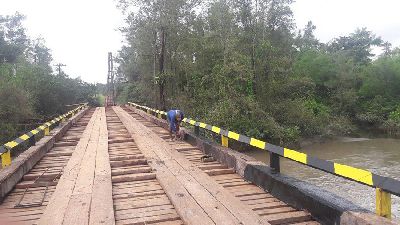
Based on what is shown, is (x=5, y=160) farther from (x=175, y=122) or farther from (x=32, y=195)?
(x=175, y=122)

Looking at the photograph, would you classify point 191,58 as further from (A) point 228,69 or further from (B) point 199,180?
(B) point 199,180

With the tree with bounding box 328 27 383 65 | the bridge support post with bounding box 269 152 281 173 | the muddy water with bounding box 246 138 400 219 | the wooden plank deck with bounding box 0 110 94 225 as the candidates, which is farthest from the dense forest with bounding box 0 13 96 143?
the tree with bounding box 328 27 383 65

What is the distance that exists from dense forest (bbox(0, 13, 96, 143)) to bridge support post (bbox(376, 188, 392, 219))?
27176mm

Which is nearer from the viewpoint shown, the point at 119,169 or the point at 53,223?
the point at 53,223

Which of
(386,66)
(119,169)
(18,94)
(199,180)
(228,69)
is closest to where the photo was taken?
(199,180)

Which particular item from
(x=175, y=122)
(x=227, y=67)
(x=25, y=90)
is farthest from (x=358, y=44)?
(x=175, y=122)

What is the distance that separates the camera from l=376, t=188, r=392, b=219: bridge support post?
340cm

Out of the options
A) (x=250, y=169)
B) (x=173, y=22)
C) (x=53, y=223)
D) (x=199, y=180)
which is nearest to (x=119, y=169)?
(x=199, y=180)

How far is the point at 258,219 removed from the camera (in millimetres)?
3939

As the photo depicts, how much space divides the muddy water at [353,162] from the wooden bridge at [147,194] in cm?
510

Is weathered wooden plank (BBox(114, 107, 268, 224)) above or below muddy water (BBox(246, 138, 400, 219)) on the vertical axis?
above

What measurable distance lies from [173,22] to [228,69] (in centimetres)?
594

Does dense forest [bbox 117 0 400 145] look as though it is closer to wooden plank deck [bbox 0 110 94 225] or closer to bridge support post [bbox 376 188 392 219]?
wooden plank deck [bbox 0 110 94 225]

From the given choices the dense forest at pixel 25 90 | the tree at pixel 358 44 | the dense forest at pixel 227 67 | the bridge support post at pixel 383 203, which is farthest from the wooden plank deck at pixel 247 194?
the tree at pixel 358 44
